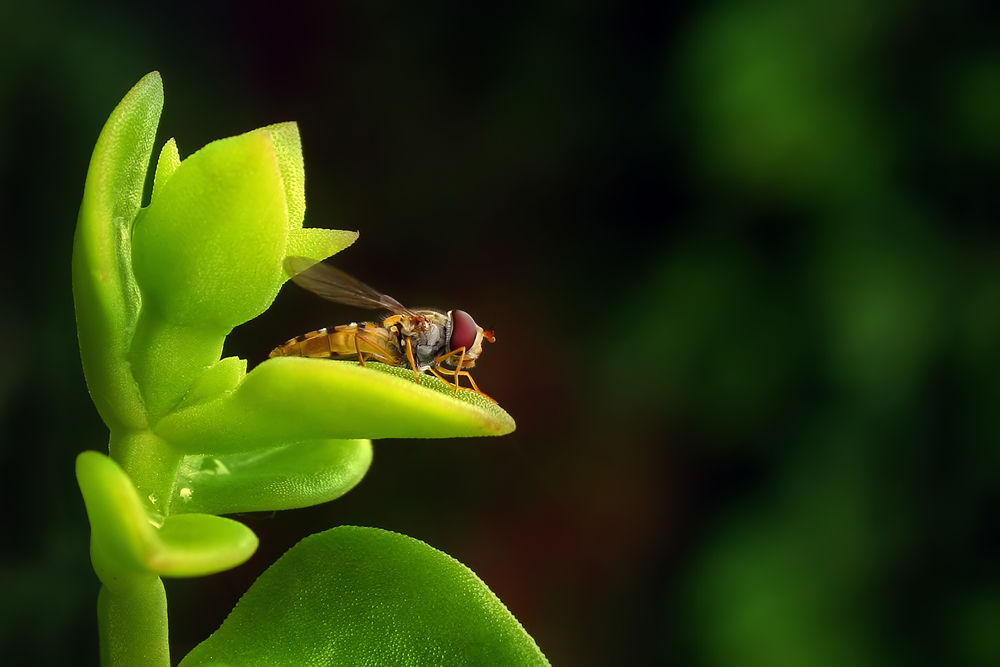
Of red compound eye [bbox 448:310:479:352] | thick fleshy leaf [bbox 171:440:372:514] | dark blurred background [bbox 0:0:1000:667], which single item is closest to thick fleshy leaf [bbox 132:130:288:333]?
thick fleshy leaf [bbox 171:440:372:514]

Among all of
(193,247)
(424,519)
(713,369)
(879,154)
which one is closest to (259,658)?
(193,247)

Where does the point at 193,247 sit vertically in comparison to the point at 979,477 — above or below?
above

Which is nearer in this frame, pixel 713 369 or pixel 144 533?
pixel 144 533

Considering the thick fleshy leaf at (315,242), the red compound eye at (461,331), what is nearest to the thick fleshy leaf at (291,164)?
the thick fleshy leaf at (315,242)

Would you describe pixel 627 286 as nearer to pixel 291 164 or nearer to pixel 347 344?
pixel 347 344

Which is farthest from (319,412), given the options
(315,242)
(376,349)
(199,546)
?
(376,349)

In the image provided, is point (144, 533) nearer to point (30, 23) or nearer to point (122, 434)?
point (122, 434)

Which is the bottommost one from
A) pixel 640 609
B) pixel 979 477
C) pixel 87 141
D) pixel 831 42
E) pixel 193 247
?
pixel 640 609
